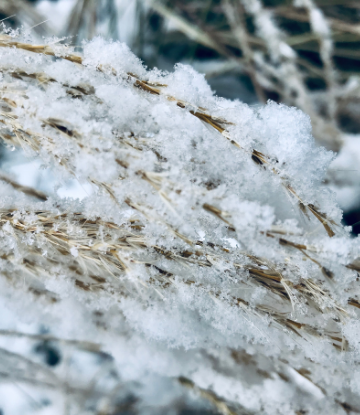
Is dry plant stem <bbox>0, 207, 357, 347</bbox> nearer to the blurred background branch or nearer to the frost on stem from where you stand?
the frost on stem

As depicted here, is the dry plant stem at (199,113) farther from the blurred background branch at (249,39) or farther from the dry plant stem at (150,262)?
the blurred background branch at (249,39)

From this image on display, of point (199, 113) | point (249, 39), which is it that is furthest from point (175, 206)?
point (249, 39)

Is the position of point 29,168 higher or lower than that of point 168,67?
lower

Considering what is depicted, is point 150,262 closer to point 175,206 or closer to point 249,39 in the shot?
point 175,206

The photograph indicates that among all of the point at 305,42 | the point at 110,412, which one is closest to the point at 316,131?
the point at 305,42

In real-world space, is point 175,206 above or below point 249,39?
below

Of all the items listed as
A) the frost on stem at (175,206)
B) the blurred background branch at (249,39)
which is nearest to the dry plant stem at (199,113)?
the frost on stem at (175,206)

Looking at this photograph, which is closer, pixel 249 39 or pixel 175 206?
pixel 175 206

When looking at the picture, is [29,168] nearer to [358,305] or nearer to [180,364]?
[180,364]
